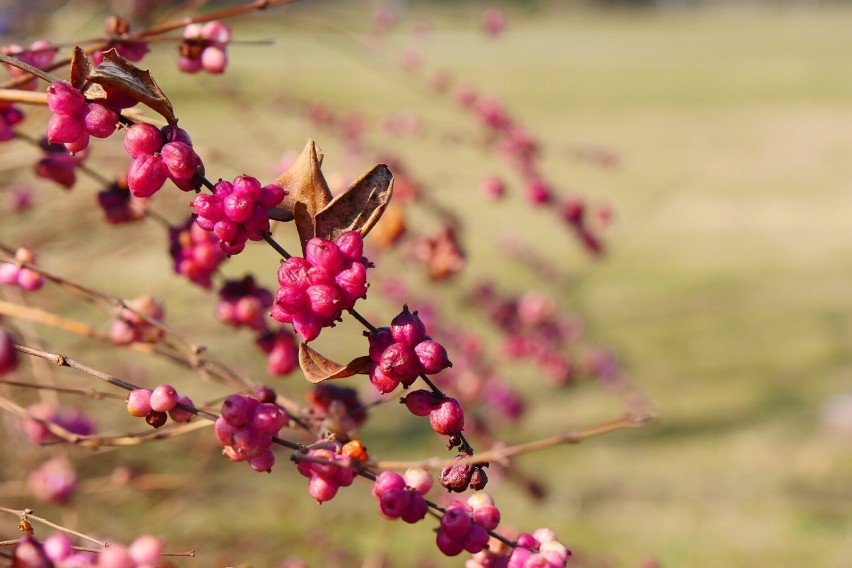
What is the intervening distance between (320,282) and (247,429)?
11cm

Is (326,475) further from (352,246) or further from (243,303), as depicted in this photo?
(243,303)

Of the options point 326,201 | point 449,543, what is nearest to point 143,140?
point 326,201

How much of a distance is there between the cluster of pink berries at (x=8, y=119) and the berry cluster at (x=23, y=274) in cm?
10

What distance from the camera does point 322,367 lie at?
0.61 metres

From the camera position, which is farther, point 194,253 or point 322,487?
point 194,253

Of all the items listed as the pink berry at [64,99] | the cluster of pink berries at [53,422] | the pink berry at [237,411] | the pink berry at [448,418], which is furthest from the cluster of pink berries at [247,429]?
the cluster of pink berries at [53,422]

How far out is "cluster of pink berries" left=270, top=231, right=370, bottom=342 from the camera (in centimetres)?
59

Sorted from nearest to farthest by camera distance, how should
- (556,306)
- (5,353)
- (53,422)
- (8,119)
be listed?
(5,353), (8,119), (53,422), (556,306)

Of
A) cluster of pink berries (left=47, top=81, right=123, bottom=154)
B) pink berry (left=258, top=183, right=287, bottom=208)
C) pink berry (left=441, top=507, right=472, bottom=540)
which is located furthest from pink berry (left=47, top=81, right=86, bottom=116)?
pink berry (left=441, top=507, right=472, bottom=540)

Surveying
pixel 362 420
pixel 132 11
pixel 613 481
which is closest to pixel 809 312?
pixel 613 481

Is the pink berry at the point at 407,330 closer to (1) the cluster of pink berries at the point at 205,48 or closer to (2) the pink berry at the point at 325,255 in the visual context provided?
(2) the pink berry at the point at 325,255

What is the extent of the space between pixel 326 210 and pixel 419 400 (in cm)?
14

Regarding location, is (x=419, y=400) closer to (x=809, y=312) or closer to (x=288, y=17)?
(x=288, y=17)

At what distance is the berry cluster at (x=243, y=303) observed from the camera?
2.93 ft
